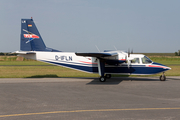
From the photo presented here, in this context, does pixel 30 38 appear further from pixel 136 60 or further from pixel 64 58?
pixel 136 60

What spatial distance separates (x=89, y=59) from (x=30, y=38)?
6995 mm

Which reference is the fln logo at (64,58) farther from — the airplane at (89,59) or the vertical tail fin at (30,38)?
the vertical tail fin at (30,38)

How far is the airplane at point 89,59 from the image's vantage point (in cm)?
2027

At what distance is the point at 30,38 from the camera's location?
23.3 metres

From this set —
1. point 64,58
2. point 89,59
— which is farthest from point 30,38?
point 89,59

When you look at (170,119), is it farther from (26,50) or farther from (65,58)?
(26,50)

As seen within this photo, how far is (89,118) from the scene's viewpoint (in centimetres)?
789

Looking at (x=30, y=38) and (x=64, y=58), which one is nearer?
(x=64, y=58)

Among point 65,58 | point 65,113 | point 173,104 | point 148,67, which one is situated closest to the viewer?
point 65,113

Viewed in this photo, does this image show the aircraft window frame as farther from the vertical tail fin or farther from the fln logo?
the vertical tail fin

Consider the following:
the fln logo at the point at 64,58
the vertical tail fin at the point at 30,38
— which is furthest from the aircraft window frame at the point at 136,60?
the vertical tail fin at the point at 30,38

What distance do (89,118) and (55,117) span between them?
1.28 metres

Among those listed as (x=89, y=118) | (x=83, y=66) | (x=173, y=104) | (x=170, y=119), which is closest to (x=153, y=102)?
(x=173, y=104)

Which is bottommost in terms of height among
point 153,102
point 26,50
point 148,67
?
point 153,102
